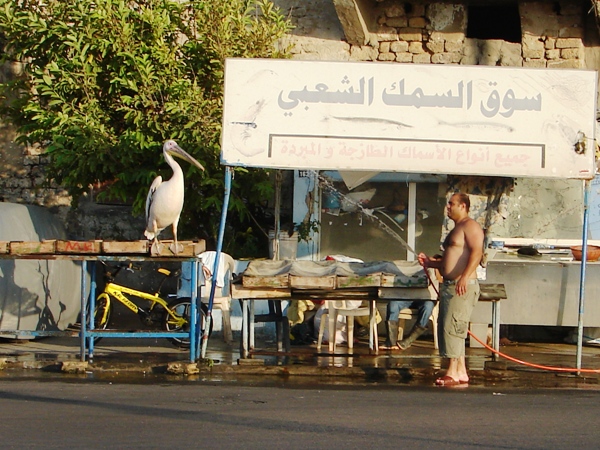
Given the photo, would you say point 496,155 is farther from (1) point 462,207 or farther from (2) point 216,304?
(2) point 216,304

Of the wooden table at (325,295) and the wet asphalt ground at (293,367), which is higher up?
the wooden table at (325,295)

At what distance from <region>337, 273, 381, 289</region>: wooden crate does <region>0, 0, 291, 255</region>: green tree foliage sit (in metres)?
2.97

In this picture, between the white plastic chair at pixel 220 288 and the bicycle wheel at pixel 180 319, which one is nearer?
the bicycle wheel at pixel 180 319

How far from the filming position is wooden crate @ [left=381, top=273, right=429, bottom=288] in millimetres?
10086

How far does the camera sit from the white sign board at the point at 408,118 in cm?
998

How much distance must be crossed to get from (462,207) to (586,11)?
5.56 meters

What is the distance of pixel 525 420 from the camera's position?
7496 millimetres

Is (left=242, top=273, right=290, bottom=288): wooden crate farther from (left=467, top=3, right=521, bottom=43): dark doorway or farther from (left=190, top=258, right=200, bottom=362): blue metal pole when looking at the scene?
(left=467, top=3, right=521, bottom=43): dark doorway

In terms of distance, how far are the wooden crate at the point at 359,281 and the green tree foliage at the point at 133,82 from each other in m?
2.97

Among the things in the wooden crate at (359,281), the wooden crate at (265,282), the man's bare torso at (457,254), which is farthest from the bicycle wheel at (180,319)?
the man's bare torso at (457,254)

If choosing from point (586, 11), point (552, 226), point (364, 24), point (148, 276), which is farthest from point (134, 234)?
point (586, 11)

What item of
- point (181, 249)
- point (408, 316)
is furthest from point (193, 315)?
point (408, 316)

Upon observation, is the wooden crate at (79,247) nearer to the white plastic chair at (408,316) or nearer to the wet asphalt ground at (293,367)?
the wet asphalt ground at (293,367)

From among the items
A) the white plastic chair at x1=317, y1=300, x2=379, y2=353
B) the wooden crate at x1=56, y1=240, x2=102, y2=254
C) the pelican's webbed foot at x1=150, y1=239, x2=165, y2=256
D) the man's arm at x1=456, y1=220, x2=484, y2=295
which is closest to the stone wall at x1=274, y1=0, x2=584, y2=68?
the white plastic chair at x1=317, y1=300, x2=379, y2=353
